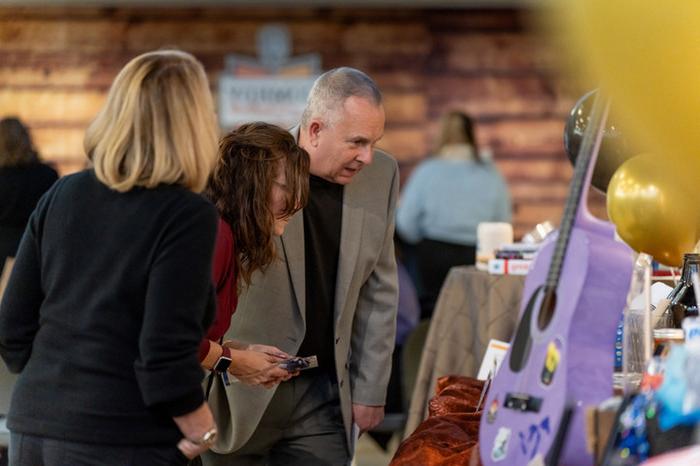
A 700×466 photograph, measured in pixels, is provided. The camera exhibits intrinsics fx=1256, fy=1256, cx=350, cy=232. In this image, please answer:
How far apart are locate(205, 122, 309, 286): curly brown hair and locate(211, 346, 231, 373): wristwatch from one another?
160mm

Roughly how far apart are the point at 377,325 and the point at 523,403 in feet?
3.59

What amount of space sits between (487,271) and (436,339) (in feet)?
0.96

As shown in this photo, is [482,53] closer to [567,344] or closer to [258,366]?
[258,366]

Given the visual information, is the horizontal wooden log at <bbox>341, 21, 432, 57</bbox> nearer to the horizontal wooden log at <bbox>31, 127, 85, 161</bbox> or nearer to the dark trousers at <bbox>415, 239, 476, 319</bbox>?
the horizontal wooden log at <bbox>31, 127, 85, 161</bbox>

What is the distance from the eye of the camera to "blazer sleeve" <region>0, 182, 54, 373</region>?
2.06 meters

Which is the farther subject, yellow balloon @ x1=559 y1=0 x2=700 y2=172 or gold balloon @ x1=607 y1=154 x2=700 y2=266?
gold balloon @ x1=607 y1=154 x2=700 y2=266

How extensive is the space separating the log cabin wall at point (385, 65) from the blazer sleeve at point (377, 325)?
541cm

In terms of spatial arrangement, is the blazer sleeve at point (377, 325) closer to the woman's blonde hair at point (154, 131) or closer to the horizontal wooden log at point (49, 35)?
the woman's blonde hair at point (154, 131)

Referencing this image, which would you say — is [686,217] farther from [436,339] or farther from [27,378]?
[436,339]

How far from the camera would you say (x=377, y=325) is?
2.95 metres

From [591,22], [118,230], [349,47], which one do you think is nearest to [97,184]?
[118,230]

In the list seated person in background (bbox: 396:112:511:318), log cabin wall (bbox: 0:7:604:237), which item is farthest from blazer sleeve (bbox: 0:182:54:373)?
log cabin wall (bbox: 0:7:604:237)

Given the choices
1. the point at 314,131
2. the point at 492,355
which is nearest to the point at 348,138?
the point at 314,131

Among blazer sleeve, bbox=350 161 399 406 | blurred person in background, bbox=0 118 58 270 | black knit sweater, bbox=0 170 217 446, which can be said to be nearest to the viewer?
black knit sweater, bbox=0 170 217 446
